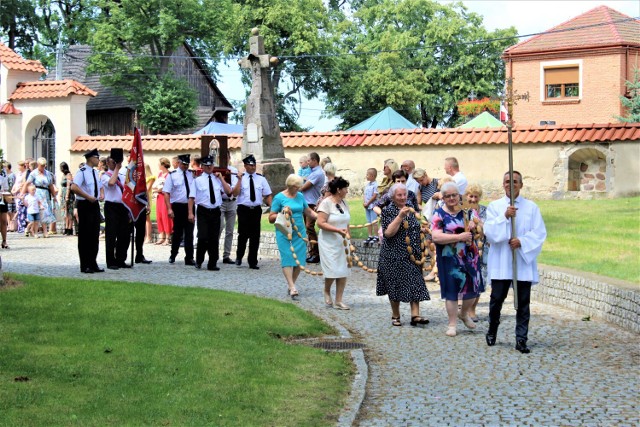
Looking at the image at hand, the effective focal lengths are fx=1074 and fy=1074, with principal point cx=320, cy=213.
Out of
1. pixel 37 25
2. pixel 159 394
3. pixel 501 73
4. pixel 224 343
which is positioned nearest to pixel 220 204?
pixel 224 343

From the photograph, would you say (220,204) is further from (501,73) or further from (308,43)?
(501,73)

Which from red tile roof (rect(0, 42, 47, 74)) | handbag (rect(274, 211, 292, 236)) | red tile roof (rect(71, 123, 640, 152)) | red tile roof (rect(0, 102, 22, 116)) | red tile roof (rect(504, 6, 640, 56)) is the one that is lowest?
handbag (rect(274, 211, 292, 236))

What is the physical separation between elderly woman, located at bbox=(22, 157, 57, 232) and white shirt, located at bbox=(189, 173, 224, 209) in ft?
24.0

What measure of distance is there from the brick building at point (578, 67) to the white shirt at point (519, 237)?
43.1 metres

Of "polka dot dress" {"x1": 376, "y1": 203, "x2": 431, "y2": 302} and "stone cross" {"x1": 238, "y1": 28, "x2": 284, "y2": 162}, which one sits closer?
"polka dot dress" {"x1": 376, "y1": 203, "x2": 431, "y2": 302}

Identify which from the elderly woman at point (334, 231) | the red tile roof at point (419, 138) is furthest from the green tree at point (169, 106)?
the elderly woman at point (334, 231)

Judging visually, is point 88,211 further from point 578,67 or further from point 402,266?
point 578,67

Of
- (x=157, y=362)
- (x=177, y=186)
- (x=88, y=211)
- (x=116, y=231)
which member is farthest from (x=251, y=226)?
Answer: (x=157, y=362)

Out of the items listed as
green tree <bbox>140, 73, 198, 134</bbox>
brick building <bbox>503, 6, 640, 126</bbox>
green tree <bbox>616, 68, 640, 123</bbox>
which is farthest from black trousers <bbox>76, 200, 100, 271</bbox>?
brick building <bbox>503, 6, 640, 126</bbox>

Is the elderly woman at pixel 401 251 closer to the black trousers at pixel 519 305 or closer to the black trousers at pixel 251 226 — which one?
the black trousers at pixel 519 305

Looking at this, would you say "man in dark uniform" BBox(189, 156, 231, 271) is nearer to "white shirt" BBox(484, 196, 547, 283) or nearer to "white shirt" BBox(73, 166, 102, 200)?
"white shirt" BBox(73, 166, 102, 200)

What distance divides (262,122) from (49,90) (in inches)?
440

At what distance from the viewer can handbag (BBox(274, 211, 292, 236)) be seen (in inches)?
575

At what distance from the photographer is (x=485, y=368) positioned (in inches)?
394
